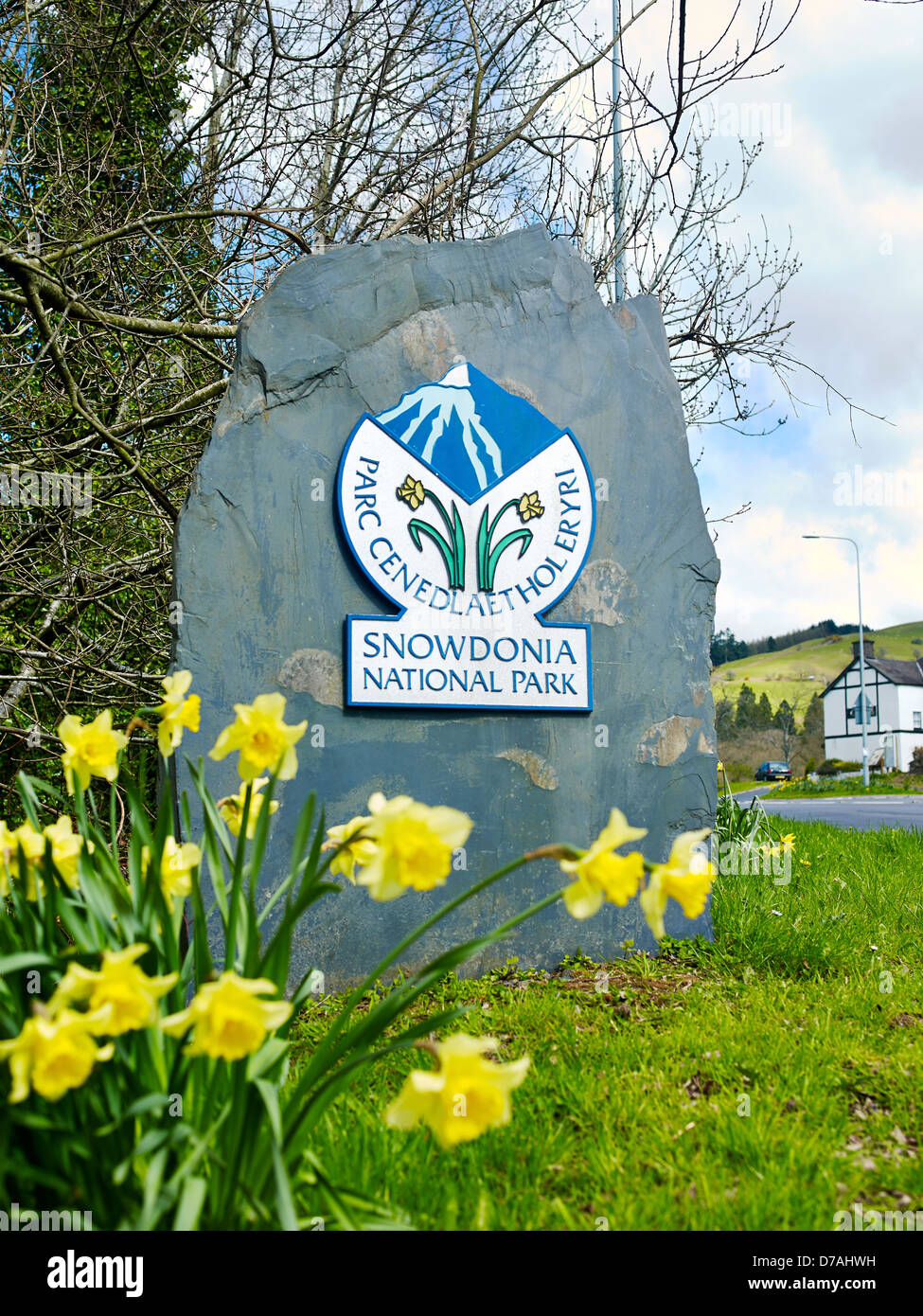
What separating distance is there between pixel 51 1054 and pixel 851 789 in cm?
2789

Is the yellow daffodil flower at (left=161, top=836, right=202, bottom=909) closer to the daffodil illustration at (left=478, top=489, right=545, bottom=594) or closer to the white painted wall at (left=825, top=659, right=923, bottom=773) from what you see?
the daffodil illustration at (left=478, top=489, right=545, bottom=594)

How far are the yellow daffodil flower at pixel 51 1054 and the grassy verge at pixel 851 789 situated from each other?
2491 cm

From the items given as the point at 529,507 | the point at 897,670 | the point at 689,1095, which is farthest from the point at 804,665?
the point at 689,1095

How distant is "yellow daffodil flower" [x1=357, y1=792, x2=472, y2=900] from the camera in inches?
57.3

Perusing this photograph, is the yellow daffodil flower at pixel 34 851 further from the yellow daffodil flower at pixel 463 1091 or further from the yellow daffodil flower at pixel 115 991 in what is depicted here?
the yellow daffodil flower at pixel 463 1091

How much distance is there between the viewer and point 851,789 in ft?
86.7

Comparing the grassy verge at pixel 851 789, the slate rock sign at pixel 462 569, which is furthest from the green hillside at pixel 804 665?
the slate rock sign at pixel 462 569

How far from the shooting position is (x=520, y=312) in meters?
4.29

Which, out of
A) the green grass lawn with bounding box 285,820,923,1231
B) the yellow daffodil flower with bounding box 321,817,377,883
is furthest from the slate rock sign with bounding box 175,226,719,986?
the yellow daffodil flower with bounding box 321,817,377,883

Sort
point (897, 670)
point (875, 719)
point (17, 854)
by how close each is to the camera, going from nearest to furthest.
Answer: point (17, 854) → point (875, 719) → point (897, 670)

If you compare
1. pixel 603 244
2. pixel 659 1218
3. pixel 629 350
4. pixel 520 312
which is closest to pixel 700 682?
pixel 629 350

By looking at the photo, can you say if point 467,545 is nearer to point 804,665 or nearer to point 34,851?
point 34,851

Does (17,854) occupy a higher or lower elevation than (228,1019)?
higher
